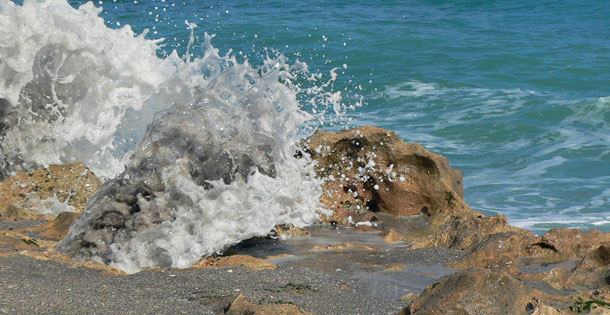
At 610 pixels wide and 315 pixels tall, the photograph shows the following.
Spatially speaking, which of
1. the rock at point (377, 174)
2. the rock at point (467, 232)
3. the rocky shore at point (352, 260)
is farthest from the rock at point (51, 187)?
the rock at point (467, 232)

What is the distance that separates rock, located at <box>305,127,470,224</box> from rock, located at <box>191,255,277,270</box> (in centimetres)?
155

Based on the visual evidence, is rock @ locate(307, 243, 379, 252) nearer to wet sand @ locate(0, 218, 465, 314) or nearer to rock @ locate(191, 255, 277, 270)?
wet sand @ locate(0, 218, 465, 314)

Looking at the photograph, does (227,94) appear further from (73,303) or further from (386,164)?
(73,303)

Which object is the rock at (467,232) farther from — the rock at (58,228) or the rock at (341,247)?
the rock at (58,228)

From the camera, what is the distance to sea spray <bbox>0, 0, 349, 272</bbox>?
475cm

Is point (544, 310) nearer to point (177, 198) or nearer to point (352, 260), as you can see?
point (352, 260)

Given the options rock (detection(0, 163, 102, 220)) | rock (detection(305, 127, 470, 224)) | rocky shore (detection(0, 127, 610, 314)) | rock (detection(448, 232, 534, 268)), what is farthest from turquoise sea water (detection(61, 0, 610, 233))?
rock (detection(448, 232, 534, 268))

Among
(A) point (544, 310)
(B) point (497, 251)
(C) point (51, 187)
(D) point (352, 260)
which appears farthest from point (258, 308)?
(C) point (51, 187)

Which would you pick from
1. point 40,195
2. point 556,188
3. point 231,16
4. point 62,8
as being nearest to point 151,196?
point 40,195

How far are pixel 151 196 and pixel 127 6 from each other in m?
18.3

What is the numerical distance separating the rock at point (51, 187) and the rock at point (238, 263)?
1.81m

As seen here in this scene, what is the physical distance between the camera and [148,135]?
16.9 feet

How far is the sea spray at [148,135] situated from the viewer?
475 cm

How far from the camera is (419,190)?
5.89 meters
